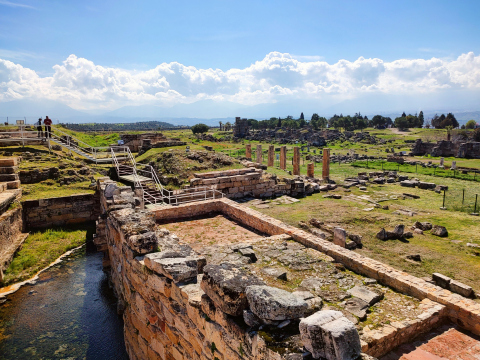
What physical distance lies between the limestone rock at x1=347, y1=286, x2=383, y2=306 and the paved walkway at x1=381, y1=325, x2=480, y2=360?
42.9 inches

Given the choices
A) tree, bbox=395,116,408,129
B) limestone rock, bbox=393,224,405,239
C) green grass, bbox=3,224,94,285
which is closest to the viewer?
green grass, bbox=3,224,94,285

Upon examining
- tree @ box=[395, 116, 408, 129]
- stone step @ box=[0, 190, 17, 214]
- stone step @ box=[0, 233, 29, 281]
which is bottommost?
stone step @ box=[0, 233, 29, 281]

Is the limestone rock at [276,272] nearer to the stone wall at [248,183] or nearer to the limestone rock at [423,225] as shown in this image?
the limestone rock at [423,225]

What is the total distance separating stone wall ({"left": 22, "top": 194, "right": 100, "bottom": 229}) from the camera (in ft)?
50.1

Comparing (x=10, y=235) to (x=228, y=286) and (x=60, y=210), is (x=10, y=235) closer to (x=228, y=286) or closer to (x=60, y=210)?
(x=60, y=210)

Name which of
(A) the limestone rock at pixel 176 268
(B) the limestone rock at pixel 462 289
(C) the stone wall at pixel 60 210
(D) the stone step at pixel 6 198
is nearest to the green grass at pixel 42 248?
(C) the stone wall at pixel 60 210

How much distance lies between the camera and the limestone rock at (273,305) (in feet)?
11.1

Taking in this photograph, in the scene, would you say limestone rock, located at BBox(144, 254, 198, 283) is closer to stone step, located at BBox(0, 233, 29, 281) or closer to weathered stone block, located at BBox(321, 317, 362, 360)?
weathered stone block, located at BBox(321, 317, 362, 360)

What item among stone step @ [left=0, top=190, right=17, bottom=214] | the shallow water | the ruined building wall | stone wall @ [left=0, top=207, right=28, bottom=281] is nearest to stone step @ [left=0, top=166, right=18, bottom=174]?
stone step @ [left=0, top=190, right=17, bottom=214]

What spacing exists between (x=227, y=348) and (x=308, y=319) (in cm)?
127

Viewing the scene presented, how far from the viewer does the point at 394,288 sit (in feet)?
25.8

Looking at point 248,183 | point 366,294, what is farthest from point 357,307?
point 248,183

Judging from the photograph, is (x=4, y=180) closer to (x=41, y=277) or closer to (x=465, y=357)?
(x=41, y=277)

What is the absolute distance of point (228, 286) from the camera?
3764mm
